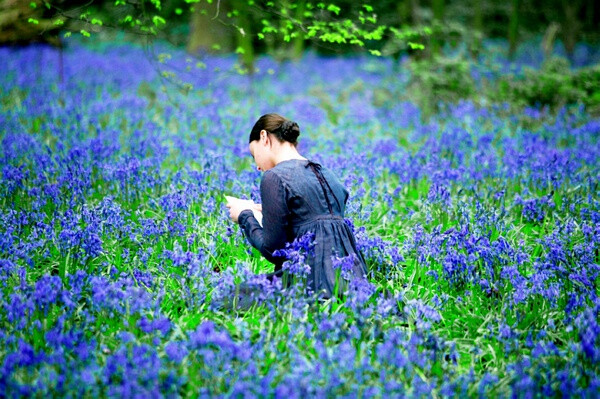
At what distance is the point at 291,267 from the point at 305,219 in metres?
0.45

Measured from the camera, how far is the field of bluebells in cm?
263

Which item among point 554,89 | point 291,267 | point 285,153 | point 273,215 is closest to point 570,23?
point 554,89

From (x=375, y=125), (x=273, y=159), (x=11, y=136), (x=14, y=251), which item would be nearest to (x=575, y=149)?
(x=375, y=125)

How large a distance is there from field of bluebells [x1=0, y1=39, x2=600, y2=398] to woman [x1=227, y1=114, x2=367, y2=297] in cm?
22

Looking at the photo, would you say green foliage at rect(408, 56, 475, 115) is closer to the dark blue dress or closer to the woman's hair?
the woman's hair

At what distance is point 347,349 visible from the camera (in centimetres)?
264

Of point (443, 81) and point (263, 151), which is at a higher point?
point (263, 151)

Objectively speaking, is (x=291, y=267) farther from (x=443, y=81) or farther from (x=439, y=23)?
(x=439, y=23)

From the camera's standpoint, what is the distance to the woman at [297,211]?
348 cm

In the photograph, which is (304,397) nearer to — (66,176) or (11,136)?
(66,176)

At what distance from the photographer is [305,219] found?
11.7 ft

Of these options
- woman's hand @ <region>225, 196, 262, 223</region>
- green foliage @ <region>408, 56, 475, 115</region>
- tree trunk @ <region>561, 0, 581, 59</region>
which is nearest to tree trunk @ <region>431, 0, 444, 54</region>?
green foliage @ <region>408, 56, 475, 115</region>

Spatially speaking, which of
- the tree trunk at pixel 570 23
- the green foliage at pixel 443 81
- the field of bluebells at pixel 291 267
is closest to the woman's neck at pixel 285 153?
the field of bluebells at pixel 291 267

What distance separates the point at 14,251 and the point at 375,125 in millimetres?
6794
